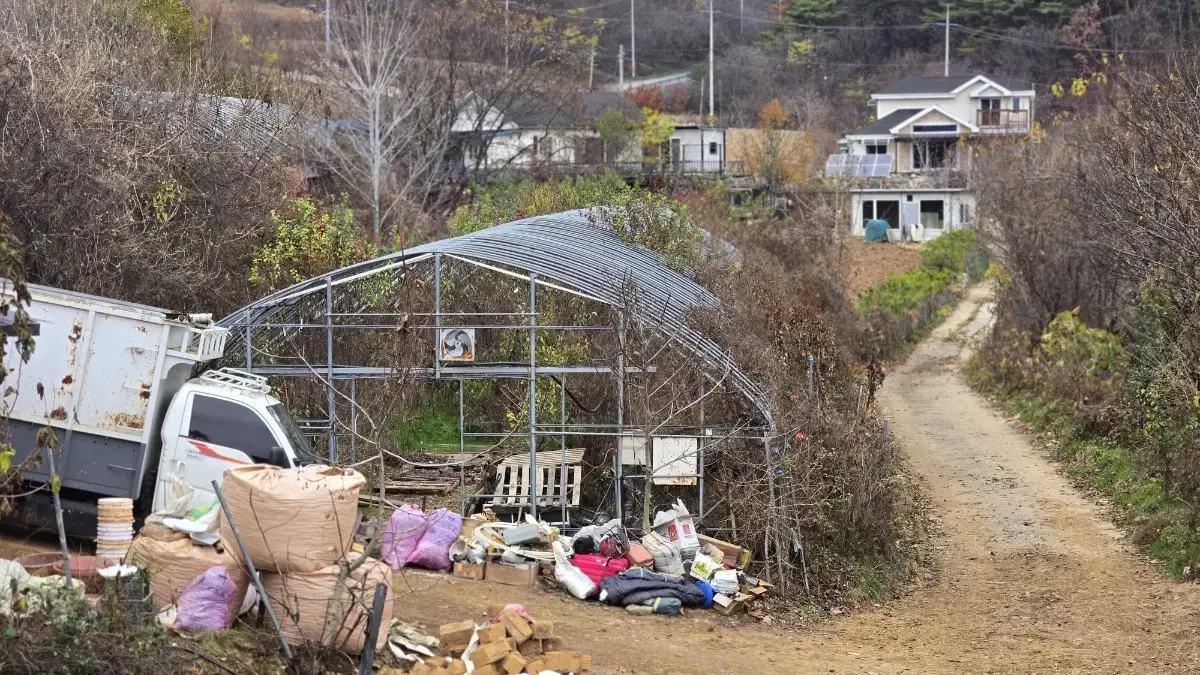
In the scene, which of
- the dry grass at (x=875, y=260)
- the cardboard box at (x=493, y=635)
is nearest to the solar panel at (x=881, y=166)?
the dry grass at (x=875, y=260)

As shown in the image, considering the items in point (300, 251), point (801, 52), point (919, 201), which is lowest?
point (300, 251)

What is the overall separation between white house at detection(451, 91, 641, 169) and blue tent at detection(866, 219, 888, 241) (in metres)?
11.1

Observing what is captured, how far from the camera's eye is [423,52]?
4456cm

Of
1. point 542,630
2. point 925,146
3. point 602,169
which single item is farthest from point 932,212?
point 542,630

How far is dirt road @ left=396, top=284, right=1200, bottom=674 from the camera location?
13.4 metres

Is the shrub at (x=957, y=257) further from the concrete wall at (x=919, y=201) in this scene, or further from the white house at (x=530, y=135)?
the white house at (x=530, y=135)

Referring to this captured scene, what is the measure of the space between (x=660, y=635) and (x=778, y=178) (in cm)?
4377

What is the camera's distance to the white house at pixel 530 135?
4528 centimetres

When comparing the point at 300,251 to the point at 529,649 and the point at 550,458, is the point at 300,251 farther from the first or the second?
the point at 529,649

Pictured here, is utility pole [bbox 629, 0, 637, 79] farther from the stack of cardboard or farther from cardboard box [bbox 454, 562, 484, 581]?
cardboard box [bbox 454, 562, 484, 581]

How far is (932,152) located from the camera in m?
67.8

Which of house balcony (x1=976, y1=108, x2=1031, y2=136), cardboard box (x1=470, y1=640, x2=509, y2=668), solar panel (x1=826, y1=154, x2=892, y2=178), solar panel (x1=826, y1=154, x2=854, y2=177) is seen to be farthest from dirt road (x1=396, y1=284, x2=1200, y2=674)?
house balcony (x1=976, y1=108, x2=1031, y2=136)

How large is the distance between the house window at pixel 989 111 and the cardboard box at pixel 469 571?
5638 centimetres

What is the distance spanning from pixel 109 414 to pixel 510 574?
4.47 metres
